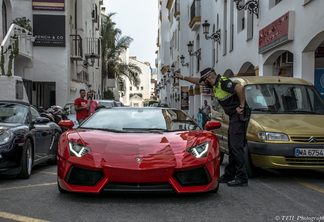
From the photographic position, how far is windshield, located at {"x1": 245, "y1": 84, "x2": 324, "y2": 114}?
23.9 feet

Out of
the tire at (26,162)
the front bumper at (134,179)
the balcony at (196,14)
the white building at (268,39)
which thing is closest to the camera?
the front bumper at (134,179)

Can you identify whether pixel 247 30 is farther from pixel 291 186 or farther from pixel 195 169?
pixel 195 169

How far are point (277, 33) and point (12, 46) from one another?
12.1m

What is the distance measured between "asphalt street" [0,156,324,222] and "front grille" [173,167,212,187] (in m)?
0.23

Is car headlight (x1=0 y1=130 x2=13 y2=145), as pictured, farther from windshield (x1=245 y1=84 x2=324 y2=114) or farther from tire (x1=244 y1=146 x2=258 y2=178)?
windshield (x1=245 y1=84 x2=324 y2=114)

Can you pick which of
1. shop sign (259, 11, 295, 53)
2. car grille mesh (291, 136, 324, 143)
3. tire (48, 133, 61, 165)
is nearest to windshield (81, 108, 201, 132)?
car grille mesh (291, 136, 324, 143)

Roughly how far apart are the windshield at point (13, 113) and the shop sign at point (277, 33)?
842 centimetres

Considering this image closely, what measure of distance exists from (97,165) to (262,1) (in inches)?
503

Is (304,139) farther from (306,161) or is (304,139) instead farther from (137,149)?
(137,149)

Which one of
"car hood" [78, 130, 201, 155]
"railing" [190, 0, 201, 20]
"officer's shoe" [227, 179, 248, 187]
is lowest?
"officer's shoe" [227, 179, 248, 187]

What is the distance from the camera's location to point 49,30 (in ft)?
82.5

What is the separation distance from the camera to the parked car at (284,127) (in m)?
6.23

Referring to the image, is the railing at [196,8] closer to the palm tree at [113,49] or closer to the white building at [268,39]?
the white building at [268,39]

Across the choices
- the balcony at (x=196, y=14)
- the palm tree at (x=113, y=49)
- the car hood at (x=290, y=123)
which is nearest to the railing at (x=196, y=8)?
the balcony at (x=196, y=14)
